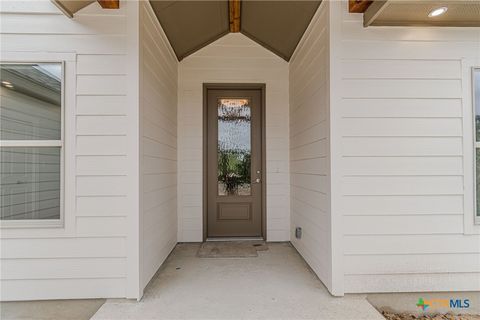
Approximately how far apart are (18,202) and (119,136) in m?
1.01

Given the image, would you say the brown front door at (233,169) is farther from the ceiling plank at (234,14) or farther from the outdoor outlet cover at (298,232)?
the ceiling plank at (234,14)

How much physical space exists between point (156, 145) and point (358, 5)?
90.2 inches

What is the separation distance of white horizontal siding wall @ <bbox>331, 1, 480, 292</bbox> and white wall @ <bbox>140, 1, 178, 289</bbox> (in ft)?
5.58

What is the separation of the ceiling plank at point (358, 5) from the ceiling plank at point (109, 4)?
200 cm

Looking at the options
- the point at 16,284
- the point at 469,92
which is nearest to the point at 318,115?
the point at 469,92

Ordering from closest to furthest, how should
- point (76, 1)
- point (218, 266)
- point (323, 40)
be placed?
1. point (76, 1)
2. point (323, 40)
3. point (218, 266)

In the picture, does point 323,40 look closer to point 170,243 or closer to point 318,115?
point 318,115

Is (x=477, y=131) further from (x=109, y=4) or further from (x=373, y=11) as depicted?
(x=109, y=4)

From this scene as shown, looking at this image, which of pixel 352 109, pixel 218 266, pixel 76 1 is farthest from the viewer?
pixel 218 266

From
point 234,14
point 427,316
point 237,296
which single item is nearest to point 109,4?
point 234,14

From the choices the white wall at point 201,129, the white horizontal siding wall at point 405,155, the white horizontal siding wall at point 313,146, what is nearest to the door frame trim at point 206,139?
the white wall at point 201,129

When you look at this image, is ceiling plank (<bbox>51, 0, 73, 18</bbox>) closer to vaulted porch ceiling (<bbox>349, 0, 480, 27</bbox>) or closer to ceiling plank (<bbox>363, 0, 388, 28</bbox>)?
vaulted porch ceiling (<bbox>349, 0, 480, 27</bbox>)

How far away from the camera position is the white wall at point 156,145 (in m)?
2.54

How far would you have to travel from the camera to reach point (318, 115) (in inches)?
110
